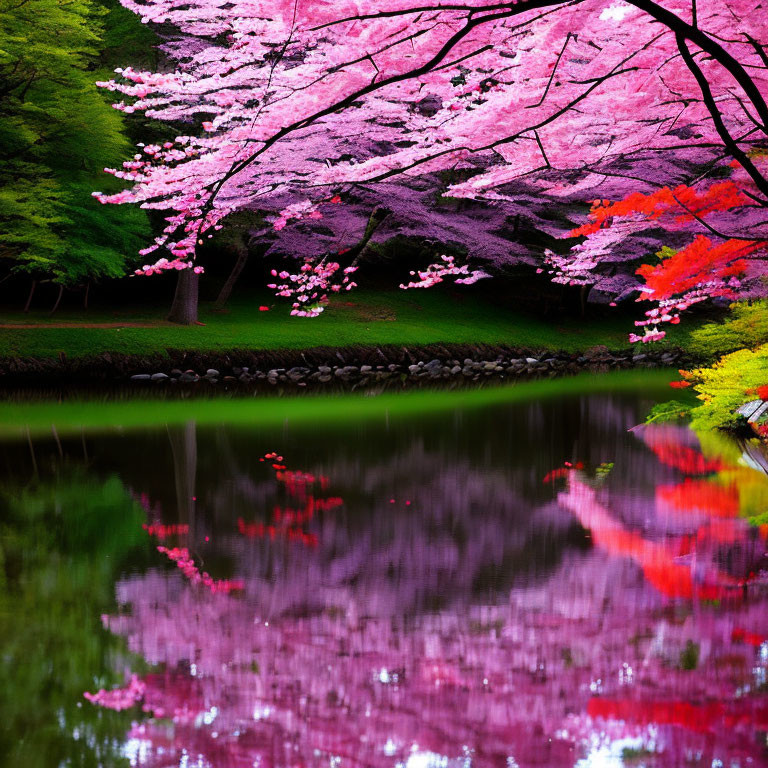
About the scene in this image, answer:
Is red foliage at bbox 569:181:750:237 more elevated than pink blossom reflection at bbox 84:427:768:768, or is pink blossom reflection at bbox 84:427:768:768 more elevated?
red foliage at bbox 569:181:750:237

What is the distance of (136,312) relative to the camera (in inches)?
891

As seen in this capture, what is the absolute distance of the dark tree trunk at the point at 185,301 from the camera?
69.1 ft

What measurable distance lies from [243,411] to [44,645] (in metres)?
9.08

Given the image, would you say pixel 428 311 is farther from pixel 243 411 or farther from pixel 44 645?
pixel 44 645

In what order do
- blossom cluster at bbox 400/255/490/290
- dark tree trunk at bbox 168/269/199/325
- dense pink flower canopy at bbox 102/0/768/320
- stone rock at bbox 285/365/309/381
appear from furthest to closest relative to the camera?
dark tree trunk at bbox 168/269/199/325, stone rock at bbox 285/365/309/381, blossom cluster at bbox 400/255/490/290, dense pink flower canopy at bbox 102/0/768/320

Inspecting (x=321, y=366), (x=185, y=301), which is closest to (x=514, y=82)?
(x=321, y=366)

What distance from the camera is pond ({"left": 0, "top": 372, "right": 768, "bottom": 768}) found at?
3371mm

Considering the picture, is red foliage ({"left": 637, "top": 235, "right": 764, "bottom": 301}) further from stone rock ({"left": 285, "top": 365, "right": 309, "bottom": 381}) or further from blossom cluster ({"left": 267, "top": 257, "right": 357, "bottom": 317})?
stone rock ({"left": 285, "top": 365, "right": 309, "bottom": 381})

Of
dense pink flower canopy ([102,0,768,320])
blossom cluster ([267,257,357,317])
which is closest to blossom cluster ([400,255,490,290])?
blossom cluster ([267,257,357,317])

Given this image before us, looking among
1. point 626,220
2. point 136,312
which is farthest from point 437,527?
point 136,312

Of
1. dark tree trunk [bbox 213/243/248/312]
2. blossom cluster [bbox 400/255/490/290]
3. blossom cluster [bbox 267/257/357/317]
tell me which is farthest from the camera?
dark tree trunk [bbox 213/243/248/312]

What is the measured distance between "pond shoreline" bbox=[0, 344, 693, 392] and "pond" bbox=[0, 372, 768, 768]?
24.8 ft

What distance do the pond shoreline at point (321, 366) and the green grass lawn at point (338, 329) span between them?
1.14ft

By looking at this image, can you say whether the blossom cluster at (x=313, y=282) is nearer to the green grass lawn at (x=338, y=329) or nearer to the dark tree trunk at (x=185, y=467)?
the green grass lawn at (x=338, y=329)
